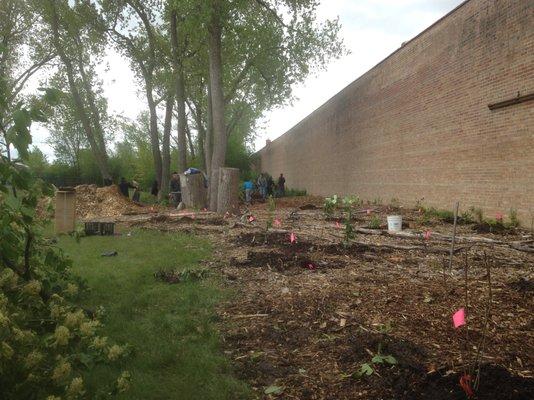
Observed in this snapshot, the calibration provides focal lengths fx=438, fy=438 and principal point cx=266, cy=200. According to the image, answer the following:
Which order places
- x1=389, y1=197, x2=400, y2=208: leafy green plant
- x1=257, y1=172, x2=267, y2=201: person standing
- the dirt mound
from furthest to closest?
x1=257, y1=172, x2=267, y2=201: person standing, the dirt mound, x1=389, y1=197, x2=400, y2=208: leafy green plant

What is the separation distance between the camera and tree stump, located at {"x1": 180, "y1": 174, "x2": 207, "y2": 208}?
51.6 feet

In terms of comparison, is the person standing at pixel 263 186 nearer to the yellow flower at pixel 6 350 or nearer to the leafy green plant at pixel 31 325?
the leafy green plant at pixel 31 325

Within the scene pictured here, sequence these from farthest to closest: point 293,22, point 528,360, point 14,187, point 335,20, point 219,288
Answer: point 335,20, point 293,22, point 219,288, point 528,360, point 14,187

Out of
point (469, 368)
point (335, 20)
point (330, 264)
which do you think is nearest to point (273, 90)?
point (335, 20)

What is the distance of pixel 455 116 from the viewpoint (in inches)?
468

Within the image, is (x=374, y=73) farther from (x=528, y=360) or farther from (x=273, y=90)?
(x=528, y=360)

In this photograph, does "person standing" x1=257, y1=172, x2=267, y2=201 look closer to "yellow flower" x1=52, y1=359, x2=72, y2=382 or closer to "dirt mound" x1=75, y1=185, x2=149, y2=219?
"dirt mound" x1=75, y1=185, x2=149, y2=219

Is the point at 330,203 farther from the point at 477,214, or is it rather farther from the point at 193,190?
the point at 193,190

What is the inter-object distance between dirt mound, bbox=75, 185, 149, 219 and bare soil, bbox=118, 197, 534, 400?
32.1 ft

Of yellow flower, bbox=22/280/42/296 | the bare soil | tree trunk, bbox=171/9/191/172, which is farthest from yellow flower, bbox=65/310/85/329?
tree trunk, bbox=171/9/191/172

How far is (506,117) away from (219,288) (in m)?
8.22

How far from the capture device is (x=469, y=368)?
2682 mm

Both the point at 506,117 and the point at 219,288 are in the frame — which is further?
the point at 506,117

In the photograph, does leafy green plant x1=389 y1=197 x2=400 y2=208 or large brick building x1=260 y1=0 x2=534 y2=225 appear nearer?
large brick building x1=260 y1=0 x2=534 y2=225
